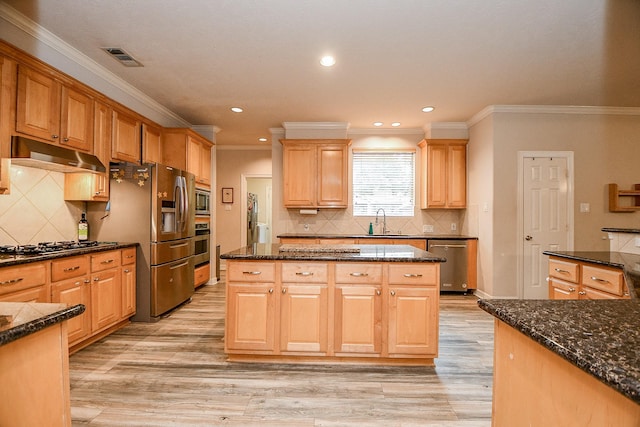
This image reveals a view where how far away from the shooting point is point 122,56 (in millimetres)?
3092

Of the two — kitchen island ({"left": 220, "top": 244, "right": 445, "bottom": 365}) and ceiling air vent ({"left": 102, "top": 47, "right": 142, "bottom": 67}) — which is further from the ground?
ceiling air vent ({"left": 102, "top": 47, "right": 142, "bottom": 67})

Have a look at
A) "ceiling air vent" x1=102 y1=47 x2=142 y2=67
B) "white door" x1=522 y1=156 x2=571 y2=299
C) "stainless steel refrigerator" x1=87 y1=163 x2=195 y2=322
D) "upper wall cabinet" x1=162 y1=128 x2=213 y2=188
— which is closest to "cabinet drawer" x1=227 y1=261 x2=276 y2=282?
"stainless steel refrigerator" x1=87 y1=163 x2=195 y2=322

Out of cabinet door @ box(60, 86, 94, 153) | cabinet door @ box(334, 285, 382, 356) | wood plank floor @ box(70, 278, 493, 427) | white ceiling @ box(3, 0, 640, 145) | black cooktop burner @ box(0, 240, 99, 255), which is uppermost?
white ceiling @ box(3, 0, 640, 145)

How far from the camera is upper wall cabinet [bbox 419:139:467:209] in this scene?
17.2ft

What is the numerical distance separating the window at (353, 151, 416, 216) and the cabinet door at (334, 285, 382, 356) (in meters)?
3.26

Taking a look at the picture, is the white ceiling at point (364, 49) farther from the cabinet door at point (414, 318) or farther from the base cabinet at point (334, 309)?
the cabinet door at point (414, 318)

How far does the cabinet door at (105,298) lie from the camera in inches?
114

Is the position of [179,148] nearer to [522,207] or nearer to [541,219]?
[522,207]

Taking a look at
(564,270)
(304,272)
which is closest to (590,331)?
(304,272)

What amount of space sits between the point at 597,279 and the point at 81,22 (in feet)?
14.5

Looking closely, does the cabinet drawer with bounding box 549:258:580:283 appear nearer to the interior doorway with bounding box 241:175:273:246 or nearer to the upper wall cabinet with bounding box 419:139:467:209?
the upper wall cabinet with bounding box 419:139:467:209

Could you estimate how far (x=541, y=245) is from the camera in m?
4.41

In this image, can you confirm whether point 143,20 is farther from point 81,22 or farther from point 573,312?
point 573,312

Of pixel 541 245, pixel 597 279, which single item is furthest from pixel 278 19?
pixel 541 245
